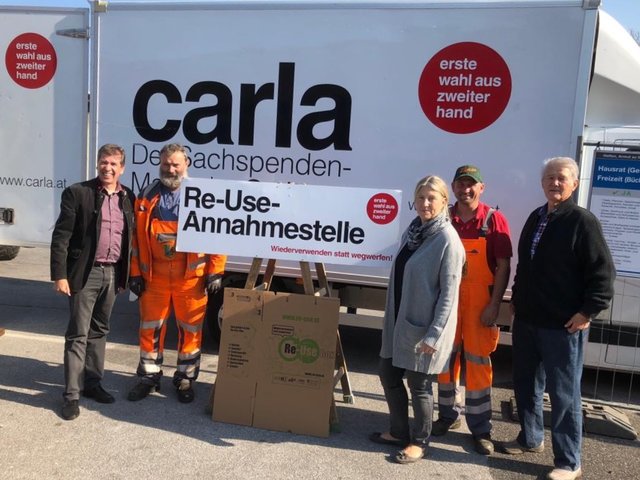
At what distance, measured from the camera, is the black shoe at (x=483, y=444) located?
3596 millimetres

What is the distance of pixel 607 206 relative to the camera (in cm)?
406

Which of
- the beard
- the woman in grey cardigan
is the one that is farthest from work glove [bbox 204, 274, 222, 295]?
the woman in grey cardigan

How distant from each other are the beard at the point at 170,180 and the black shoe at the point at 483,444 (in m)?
2.62

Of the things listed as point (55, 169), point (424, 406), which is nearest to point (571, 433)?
point (424, 406)

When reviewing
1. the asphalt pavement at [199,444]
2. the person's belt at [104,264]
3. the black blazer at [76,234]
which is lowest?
the asphalt pavement at [199,444]

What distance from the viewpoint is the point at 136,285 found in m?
4.11

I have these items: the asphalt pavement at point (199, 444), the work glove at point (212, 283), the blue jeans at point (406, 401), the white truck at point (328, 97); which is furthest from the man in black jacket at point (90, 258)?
the blue jeans at point (406, 401)

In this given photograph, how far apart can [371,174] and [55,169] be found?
9.19 feet

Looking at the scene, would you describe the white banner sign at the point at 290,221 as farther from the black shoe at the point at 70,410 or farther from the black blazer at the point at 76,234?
the black shoe at the point at 70,410

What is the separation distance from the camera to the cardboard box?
3.77 m

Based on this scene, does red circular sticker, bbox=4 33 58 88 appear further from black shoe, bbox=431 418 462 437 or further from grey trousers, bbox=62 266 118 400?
black shoe, bbox=431 418 462 437

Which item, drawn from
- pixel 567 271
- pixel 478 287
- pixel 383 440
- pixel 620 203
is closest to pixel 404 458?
pixel 383 440

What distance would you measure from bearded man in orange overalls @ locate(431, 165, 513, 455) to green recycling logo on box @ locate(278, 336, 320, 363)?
2.99 ft

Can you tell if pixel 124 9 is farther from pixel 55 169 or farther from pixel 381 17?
pixel 381 17
